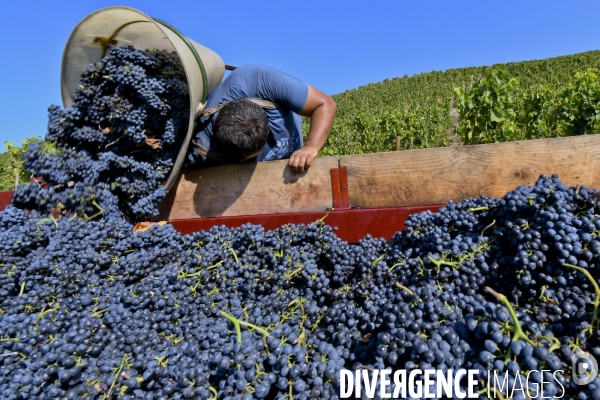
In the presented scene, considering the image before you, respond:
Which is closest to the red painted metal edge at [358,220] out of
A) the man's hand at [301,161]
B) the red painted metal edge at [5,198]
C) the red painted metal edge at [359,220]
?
the red painted metal edge at [359,220]

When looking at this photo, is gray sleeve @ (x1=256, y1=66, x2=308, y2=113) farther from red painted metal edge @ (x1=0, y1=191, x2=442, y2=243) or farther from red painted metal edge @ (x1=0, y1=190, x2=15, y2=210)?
red painted metal edge @ (x1=0, y1=190, x2=15, y2=210)

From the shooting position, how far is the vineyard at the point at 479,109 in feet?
23.5

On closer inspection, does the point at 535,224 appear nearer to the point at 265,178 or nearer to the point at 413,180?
the point at 413,180

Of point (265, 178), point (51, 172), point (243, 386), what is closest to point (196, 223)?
point (265, 178)

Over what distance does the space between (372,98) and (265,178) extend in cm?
3543

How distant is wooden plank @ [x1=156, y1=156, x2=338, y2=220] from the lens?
7.14ft

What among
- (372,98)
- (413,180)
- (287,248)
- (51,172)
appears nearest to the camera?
(287,248)

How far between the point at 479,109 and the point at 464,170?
619 cm

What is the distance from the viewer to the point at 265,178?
2275 millimetres

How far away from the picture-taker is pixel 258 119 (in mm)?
2465

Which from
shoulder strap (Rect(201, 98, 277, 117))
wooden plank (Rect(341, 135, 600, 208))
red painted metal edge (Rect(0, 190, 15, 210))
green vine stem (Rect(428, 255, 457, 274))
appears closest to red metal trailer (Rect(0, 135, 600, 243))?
wooden plank (Rect(341, 135, 600, 208))

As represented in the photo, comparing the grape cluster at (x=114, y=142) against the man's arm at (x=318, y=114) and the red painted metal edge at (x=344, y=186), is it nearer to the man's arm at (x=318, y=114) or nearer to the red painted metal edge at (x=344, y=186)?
the man's arm at (x=318, y=114)

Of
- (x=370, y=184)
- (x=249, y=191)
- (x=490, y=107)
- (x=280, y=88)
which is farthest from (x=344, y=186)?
(x=490, y=107)

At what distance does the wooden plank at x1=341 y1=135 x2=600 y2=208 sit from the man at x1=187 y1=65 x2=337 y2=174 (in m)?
0.38
